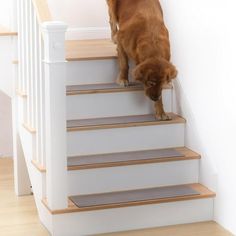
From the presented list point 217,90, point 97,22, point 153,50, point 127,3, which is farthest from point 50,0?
point 217,90

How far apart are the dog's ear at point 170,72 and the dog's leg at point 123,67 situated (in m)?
0.31

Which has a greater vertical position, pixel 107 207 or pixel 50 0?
pixel 50 0

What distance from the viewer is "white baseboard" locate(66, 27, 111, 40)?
4.98m

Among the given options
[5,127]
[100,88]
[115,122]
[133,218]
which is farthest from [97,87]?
[5,127]

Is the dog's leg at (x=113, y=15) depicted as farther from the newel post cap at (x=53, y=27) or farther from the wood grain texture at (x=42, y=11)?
the newel post cap at (x=53, y=27)

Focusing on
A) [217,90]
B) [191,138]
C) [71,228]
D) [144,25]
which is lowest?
[71,228]

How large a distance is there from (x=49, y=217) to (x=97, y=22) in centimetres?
193

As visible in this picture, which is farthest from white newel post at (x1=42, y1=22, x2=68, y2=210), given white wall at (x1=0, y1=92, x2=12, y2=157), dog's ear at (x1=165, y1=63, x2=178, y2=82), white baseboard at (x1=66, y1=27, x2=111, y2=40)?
white wall at (x1=0, y1=92, x2=12, y2=157)

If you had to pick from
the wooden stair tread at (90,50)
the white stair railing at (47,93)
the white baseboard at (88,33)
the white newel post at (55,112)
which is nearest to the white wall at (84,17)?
the white baseboard at (88,33)

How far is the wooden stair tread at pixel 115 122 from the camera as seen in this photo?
12.4 ft

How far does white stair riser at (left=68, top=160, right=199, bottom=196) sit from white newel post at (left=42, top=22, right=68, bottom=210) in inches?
5.8

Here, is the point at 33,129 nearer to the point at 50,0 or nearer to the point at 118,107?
the point at 118,107

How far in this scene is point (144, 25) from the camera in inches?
155

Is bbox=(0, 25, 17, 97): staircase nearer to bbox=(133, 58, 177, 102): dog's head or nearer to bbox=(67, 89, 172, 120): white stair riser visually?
bbox=(67, 89, 172, 120): white stair riser
